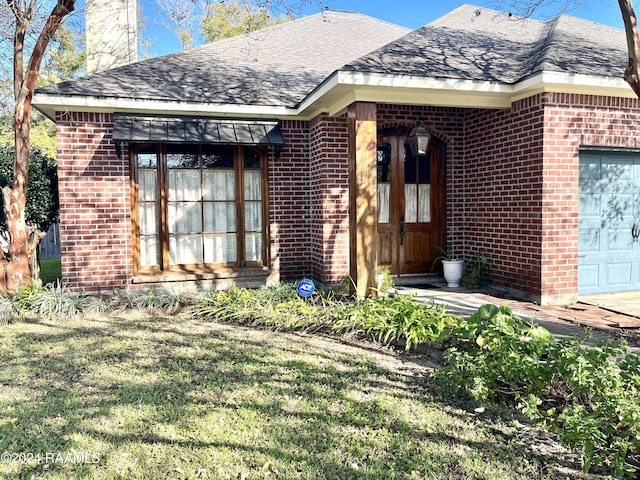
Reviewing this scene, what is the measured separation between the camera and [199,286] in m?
7.46

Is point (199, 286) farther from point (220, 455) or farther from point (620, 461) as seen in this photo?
point (620, 461)

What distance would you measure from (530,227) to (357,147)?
260 centimetres

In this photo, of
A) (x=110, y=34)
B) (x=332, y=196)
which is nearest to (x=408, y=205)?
(x=332, y=196)

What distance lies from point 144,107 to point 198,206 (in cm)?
170

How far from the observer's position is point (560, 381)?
3244 millimetres

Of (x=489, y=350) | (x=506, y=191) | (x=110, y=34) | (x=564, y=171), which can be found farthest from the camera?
(x=110, y=34)

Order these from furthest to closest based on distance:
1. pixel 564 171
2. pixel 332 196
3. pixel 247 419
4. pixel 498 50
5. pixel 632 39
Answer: pixel 332 196 < pixel 498 50 < pixel 564 171 < pixel 632 39 < pixel 247 419

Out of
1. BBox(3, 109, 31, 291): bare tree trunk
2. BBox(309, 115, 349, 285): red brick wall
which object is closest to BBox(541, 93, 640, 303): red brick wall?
BBox(309, 115, 349, 285): red brick wall

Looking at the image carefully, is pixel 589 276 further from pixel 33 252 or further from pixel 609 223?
pixel 33 252

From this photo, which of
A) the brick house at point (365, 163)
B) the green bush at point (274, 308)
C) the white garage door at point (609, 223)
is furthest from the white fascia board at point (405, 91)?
the green bush at point (274, 308)

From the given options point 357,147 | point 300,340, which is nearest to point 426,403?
point 300,340

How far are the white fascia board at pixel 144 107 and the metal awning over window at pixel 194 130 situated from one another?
0.35ft

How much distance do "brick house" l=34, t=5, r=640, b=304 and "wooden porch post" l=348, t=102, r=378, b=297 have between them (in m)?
0.02

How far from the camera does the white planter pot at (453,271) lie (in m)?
7.43
